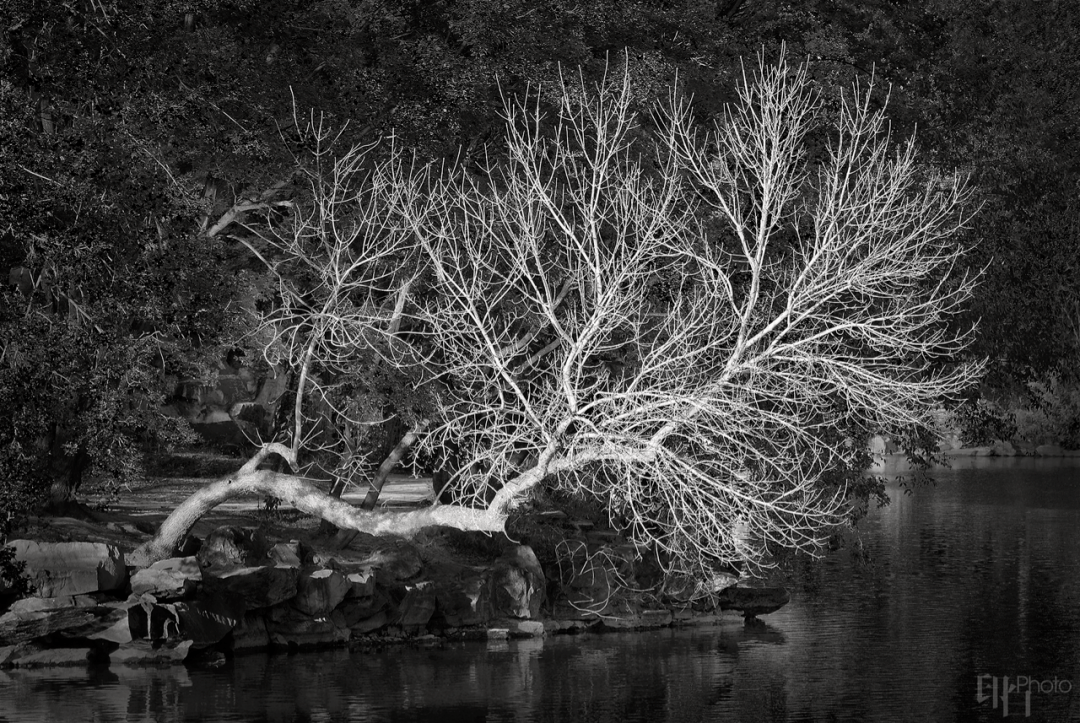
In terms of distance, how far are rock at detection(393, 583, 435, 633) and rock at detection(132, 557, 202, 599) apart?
4082 millimetres

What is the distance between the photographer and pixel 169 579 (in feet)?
90.2

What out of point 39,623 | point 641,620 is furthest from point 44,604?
point 641,620

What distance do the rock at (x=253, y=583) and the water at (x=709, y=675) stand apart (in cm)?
119

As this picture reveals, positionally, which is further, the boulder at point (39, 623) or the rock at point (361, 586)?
the rock at point (361, 586)

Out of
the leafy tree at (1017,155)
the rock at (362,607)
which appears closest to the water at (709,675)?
the rock at (362,607)

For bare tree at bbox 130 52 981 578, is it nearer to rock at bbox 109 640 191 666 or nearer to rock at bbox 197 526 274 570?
rock at bbox 197 526 274 570

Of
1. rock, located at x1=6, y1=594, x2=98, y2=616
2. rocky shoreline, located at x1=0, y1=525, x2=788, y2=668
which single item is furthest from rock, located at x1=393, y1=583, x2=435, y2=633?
rock, located at x1=6, y1=594, x2=98, y2=616

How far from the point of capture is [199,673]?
26.0 metres

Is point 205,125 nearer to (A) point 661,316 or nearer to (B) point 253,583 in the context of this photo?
(B) point 253,583

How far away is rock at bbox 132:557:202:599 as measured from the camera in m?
27.4

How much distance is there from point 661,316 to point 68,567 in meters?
12.2

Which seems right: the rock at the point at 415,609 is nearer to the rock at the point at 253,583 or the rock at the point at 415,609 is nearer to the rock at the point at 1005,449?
the rock at the point at 253,583

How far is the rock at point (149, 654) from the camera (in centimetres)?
2648

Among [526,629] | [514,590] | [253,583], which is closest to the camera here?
[253,583]
